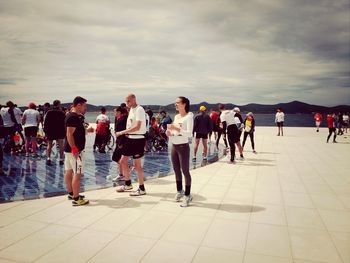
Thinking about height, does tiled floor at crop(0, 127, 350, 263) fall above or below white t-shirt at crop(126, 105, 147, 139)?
below

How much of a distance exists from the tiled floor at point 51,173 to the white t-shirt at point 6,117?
1.25m

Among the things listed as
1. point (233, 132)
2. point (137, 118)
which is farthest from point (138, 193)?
point (233, 132)

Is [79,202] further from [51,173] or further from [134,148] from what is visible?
[51,173]

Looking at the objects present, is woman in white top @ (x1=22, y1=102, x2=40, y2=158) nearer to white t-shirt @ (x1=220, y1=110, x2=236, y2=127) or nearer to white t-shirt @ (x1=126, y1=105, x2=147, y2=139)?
white t-shirt @ (x1=126, y1=105, x2=147, y2=139)

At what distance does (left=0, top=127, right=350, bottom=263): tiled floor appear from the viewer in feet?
10.4

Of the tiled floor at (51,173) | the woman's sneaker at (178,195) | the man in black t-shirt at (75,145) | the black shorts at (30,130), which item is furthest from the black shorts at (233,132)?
the black shorts at (30,130)

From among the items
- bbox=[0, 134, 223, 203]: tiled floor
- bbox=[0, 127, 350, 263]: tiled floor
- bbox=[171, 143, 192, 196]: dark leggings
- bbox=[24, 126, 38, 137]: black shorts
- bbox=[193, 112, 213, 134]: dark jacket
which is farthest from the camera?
bbox=[24, 126, 38, 137]: black shorts

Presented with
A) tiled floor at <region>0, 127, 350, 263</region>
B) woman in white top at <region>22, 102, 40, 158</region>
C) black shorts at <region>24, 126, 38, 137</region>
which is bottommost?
tiled floor at <region>0, 127, 350, 263</region>

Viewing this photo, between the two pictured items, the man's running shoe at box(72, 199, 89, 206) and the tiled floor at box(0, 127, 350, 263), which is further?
the man's running shoe at box(72, 199, 89, 206)

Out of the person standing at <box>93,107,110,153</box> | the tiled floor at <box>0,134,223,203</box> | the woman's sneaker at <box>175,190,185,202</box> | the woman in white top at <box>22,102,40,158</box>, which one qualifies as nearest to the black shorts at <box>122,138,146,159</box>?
the woman's sneaker at <box>175,190,185,202</box>

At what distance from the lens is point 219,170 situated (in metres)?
7.78

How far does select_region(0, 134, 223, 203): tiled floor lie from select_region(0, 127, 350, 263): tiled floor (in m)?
0.60

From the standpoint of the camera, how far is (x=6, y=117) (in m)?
9.62

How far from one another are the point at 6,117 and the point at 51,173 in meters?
3.89
